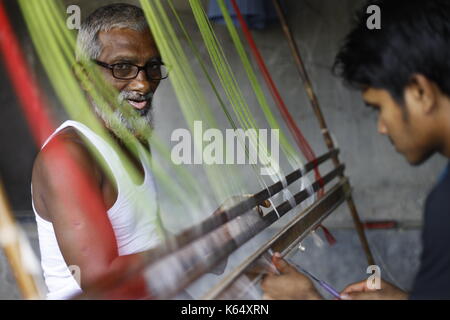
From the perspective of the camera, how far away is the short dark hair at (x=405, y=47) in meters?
0.97

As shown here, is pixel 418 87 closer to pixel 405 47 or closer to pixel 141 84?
pixel 405 47

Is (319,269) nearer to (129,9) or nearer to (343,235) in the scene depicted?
(343,235)

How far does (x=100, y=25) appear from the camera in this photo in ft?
4.69

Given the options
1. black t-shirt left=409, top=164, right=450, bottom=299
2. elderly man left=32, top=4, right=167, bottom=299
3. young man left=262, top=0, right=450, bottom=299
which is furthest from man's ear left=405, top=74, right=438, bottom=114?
elderly man left=32, top=4, right=167, bottom=299

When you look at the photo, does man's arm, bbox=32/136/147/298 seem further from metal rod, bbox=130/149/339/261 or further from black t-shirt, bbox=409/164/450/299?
black t-shirt, bbox=409/164/450/299

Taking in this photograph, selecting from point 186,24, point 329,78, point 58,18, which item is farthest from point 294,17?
point 58,18

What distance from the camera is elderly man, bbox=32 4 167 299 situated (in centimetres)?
113

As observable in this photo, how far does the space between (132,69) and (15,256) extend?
768mm

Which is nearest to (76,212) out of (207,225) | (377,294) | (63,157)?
(63,157)

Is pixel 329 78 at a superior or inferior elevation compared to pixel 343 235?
superior

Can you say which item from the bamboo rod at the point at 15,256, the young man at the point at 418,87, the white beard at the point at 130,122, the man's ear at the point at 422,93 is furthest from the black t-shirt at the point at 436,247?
the white beard at the point at 130,122

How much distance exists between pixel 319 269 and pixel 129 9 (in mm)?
2109

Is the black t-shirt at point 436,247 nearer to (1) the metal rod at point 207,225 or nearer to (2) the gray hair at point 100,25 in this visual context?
(1) the metal rod at point 207,225

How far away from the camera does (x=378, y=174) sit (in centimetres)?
321
